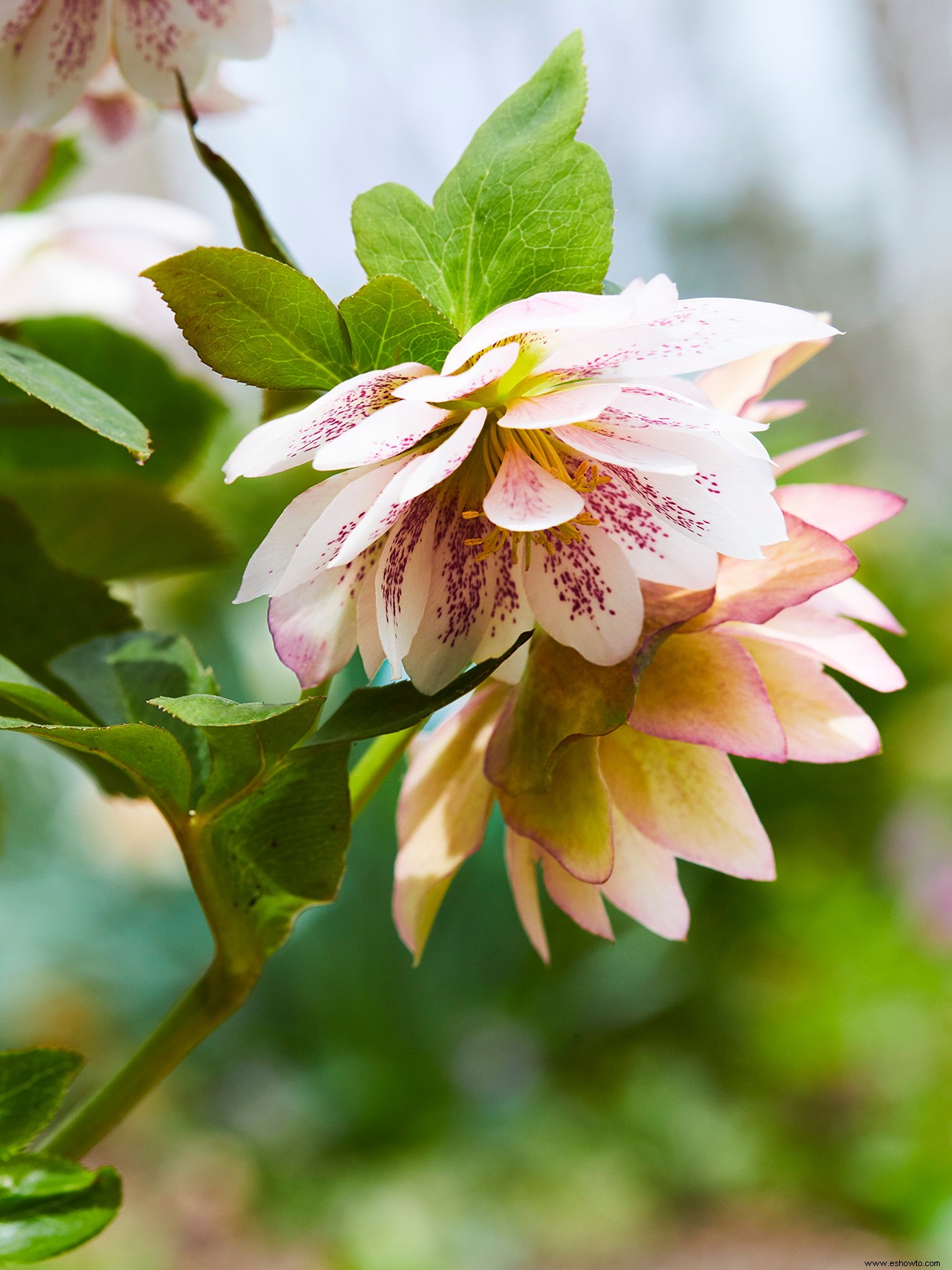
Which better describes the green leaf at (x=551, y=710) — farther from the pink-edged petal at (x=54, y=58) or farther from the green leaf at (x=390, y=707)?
the pink-edged petal at (x=54, y=58)

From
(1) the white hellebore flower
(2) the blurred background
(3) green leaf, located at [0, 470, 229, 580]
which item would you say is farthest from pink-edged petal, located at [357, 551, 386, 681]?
(2) the blurred background

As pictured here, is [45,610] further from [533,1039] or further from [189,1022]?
[533,1039]

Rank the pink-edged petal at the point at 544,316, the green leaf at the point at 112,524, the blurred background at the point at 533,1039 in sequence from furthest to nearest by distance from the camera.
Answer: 1. the blurred background at the point at 533,1039
2. the green leaf at the point at 112,524
3. the pink-edged petal at the point at 544,316

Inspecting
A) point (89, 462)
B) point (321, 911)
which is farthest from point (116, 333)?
point (321, 911)

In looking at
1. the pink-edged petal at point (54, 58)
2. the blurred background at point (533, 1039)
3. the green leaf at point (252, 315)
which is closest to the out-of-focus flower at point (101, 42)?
the pink-edged petal at point (54, 58)

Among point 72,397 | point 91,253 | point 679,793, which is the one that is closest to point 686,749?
point 679,793

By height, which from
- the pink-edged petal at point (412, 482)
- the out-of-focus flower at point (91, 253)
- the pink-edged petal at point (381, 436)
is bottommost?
the pink-edged petal at point (412, 482)

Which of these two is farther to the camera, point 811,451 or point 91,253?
point 91,253
